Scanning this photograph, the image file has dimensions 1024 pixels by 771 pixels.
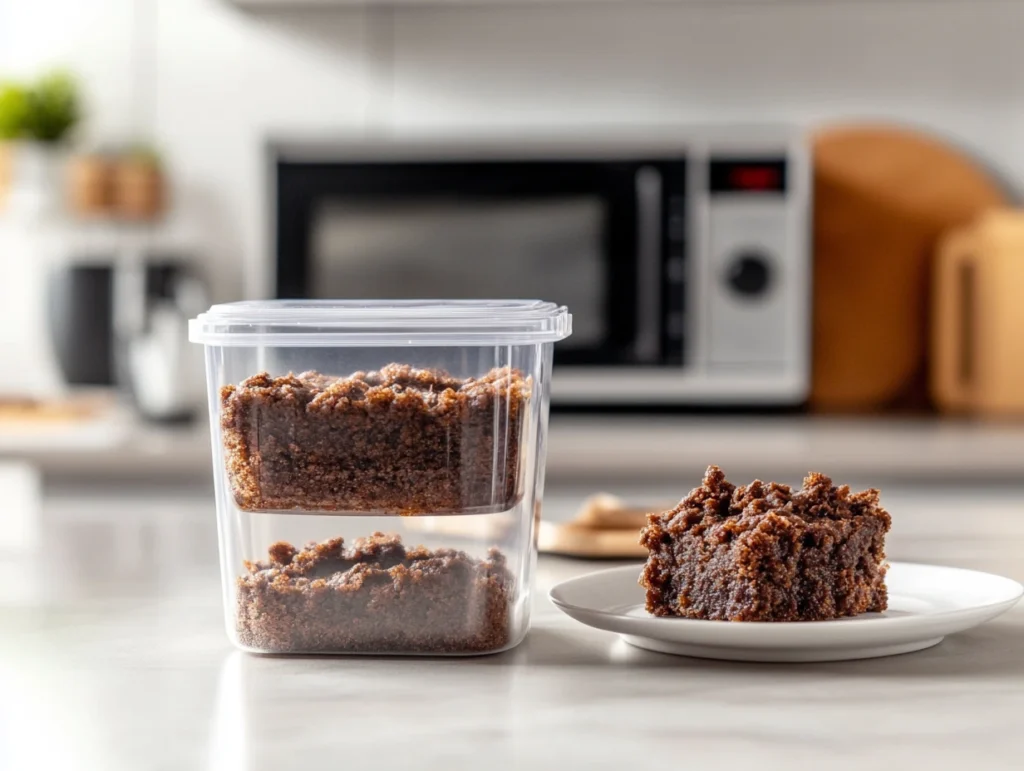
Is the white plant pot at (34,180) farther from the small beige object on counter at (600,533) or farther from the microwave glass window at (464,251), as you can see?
the small beige object on counter at (600,533)

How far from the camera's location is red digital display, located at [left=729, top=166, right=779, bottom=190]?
197 cm

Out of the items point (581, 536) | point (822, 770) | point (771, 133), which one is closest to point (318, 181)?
point (771, 133)

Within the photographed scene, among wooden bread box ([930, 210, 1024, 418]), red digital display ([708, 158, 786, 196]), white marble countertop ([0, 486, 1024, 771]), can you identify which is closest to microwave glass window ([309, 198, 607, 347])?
red digital display ([708, 158, 786, 196])

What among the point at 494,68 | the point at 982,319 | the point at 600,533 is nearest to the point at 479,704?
the point at 600,533

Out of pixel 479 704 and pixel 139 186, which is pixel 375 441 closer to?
pixel 479 704

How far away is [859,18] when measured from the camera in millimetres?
2295

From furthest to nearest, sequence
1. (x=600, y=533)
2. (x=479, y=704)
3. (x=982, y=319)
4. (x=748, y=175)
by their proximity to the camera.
→ (x=982, y=319) → (x=748, y=175) → (x=600, y=533) → (x=479, y=704)

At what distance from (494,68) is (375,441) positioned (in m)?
1.85

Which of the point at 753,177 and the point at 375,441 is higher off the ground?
the point at 753,177

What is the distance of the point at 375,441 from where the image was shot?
583 millimetres

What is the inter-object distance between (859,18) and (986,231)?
0.49 meters

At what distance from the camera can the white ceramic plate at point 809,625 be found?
21.4 inches

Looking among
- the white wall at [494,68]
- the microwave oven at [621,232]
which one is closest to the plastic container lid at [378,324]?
the microwave oven at [621,232]

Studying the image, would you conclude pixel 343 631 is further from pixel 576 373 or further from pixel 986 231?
pixel 986 231
